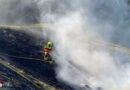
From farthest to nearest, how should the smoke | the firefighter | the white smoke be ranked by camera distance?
the firefighter → the smoke → the white smoke

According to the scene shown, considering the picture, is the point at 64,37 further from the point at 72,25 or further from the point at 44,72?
the point at 44,72

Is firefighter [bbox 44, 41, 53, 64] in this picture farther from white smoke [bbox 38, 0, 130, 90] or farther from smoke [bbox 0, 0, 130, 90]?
white smoke [bbox 38, 0, 130, 90]

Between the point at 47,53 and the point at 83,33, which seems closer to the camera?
the point at 47,53

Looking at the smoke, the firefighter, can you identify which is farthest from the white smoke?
the firefighter

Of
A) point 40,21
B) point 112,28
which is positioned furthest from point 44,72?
point 112,28

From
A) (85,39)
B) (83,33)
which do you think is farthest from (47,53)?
(83,33)

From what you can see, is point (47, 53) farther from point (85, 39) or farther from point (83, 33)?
point (83, 33)

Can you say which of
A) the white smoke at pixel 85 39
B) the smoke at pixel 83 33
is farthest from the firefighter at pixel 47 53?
the white smoke at pixel 85 39

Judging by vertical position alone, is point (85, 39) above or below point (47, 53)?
above

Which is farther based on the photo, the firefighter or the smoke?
the firefighter

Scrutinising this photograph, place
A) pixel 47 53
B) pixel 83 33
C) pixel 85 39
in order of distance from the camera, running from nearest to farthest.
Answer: pixel 47 53
pixel 85 39
pixel 83 33
